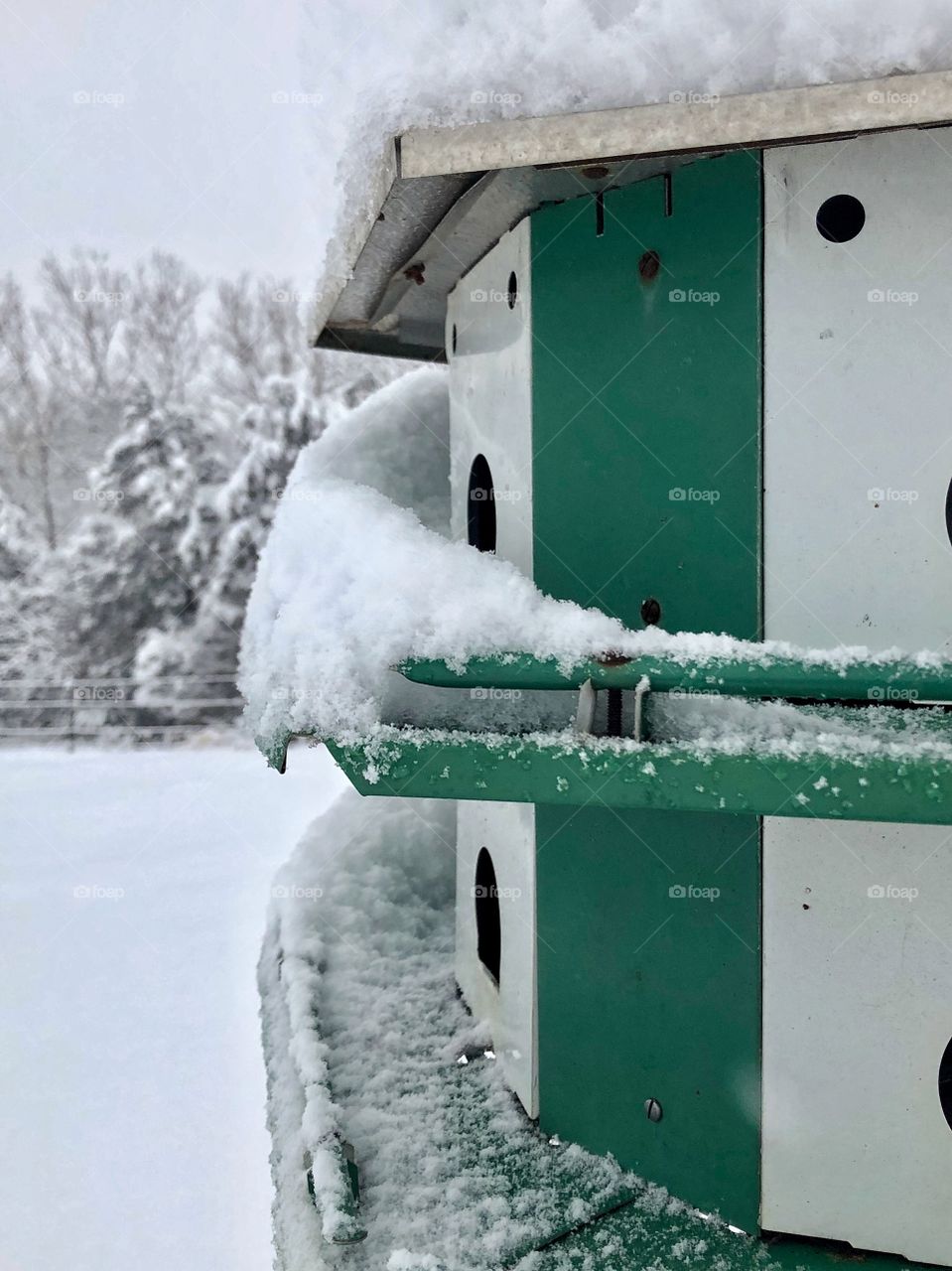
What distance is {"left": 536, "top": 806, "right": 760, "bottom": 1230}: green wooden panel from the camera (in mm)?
2912

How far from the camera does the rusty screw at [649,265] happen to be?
290 centimetres

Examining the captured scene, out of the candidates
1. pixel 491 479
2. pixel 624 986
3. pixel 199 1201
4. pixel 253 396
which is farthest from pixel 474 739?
pixel 253 396

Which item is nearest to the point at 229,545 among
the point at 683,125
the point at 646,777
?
the point at 683,125

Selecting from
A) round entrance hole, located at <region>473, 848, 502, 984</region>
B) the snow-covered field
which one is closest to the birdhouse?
round entrance hole, located at <region>473, 848, 502, 984</region>

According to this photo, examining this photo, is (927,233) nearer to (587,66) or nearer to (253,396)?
(587,66)

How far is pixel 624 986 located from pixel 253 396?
2259 cm

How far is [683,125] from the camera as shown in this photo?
2309mm


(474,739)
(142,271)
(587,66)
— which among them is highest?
(142,271)

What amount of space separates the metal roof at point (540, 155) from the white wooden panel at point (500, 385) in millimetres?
118

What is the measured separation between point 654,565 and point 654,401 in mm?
459

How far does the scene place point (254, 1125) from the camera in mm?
5809

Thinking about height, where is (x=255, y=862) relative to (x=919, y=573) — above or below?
below

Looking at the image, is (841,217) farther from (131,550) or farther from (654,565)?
(131,550)

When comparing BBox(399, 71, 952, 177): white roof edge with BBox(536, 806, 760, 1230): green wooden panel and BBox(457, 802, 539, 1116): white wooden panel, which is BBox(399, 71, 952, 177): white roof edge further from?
BBox(457, 802, 539, 1116): white wooden panel
